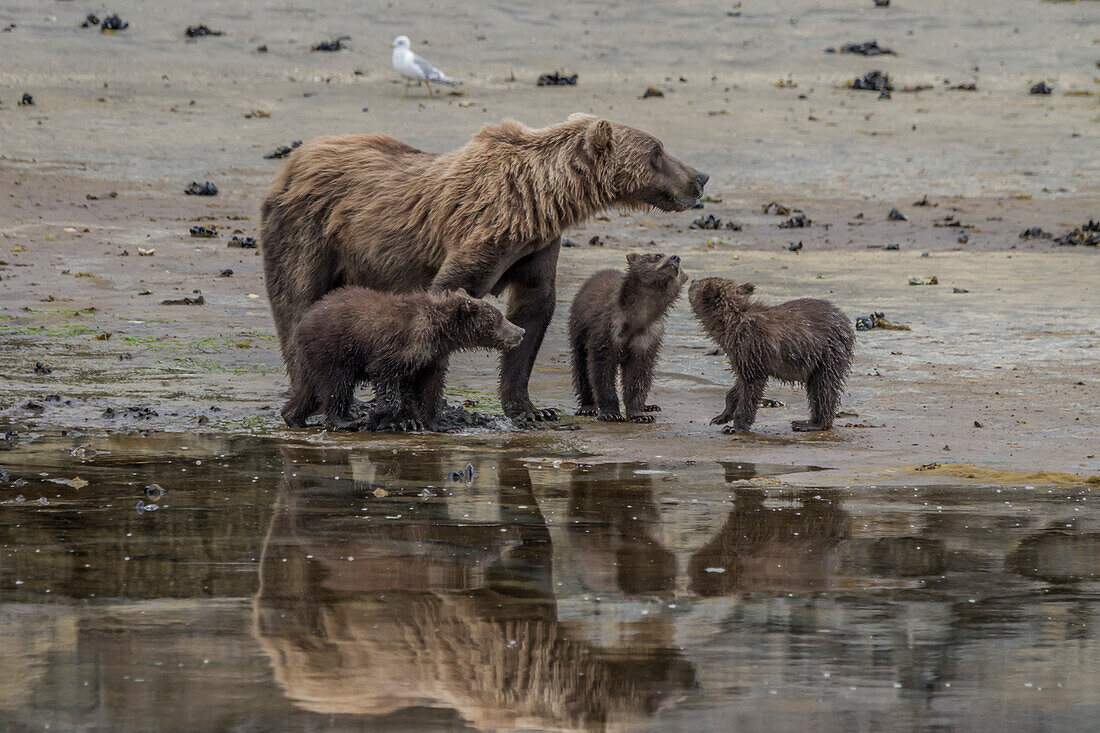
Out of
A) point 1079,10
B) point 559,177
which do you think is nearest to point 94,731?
point 559,177

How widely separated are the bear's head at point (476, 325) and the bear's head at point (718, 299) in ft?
3.85

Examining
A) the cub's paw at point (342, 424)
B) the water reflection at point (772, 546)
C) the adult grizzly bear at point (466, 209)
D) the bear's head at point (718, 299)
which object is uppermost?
the adult grizzly bear at point (466, 209)

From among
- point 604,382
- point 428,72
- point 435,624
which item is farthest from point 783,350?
point 428,72

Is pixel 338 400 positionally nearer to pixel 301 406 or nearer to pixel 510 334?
pixel 301 406

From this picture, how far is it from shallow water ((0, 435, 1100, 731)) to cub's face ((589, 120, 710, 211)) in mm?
2432

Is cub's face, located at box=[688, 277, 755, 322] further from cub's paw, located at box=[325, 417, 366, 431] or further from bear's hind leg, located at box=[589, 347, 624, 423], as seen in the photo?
cub's paw, located at box=[325, 417, 366, 431]

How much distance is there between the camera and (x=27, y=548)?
4918 mm

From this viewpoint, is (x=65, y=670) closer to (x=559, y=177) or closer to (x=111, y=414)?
(x=111, y=414)

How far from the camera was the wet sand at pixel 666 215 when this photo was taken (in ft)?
28.4

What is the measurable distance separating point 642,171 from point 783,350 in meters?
1.36

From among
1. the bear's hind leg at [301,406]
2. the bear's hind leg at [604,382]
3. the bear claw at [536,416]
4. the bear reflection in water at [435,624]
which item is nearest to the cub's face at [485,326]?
the bear claw at [536,416]

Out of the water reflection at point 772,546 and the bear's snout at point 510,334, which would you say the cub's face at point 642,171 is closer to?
the bear's snout at point 510,334

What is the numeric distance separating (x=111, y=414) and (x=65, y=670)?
452 centimetres

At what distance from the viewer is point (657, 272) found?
28.7 ft
